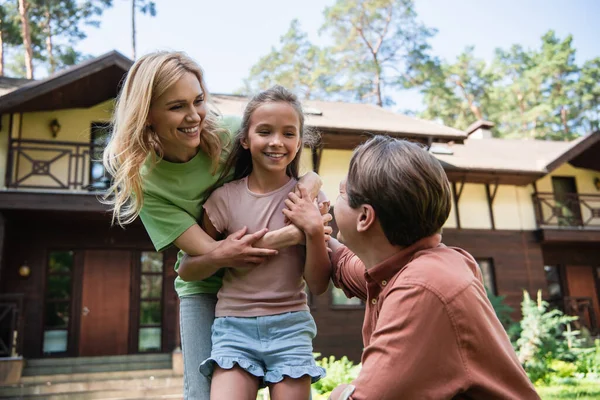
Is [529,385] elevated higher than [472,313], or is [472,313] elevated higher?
[472,313]

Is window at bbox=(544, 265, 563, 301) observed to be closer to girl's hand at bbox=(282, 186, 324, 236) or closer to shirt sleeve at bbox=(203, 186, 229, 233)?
girl's hand at bbox=(282, 186, 324, 236)

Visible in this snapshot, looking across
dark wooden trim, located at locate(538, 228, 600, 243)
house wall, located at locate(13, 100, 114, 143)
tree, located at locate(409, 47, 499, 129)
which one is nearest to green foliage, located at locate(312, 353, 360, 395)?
house wall, located at locate(13, 100, 114, 143)

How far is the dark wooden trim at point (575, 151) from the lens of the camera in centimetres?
1573

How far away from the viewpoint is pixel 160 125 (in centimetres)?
205

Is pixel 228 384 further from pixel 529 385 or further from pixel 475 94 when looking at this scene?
pixel 475 94

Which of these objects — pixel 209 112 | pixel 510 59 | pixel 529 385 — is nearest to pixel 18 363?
pixel 209 112

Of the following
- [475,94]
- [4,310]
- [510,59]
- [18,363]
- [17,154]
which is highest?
[510,59]

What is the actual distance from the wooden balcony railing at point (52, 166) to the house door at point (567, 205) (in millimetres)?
13395

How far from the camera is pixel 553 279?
17.3 metres

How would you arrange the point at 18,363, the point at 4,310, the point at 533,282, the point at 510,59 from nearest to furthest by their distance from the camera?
the point at 18,363 → the point at 4,310 → the point at 533,282 → the point at 510,59

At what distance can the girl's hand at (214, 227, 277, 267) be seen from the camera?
1963 millimetres

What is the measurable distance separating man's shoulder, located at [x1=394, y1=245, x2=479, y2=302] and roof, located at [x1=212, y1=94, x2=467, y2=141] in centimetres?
1106

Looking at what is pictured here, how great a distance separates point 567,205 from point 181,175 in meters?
17.3

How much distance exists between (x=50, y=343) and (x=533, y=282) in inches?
516
